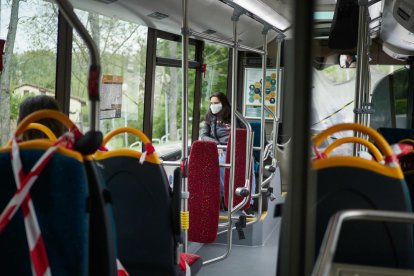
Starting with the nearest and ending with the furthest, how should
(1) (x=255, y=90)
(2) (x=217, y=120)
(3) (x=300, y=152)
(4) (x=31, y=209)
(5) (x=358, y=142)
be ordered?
(3) (x=300, y=152) → (4) (x=31, y=209) → (5) (x=358, y=142) → (2) (x=217, y=120) → (1) (x=255, y=90)

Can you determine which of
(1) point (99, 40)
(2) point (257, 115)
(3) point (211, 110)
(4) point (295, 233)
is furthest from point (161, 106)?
(4) point (295, 233)

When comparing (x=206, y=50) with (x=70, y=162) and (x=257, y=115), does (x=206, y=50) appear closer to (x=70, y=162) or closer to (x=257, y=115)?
(x=257, y=115)

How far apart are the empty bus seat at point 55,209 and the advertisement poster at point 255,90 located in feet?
21.8

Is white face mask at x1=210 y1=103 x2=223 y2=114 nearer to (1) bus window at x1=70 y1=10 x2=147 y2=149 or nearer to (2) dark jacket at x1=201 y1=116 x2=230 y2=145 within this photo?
(2) dark jacket at x1=201 y1=116 x2=230 y2=145

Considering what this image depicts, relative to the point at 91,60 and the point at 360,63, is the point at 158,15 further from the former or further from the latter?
the point at 91,60

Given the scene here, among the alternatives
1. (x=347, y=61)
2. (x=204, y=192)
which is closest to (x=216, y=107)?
(x=204, y=192)

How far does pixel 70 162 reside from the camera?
145 centimetres

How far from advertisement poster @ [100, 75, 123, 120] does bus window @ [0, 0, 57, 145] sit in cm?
66

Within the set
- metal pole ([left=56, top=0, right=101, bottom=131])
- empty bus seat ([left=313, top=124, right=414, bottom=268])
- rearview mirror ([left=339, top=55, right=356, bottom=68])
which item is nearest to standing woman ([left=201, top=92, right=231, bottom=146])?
rearview mirror ([left=339, top=55, right=356, bottom=68])

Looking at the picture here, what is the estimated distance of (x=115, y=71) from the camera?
4133mm

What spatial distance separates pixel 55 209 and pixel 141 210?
112cm

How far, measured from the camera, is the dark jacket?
19.9 feet

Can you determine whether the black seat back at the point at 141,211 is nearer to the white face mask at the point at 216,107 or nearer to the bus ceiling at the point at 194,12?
the bus ceiling at the point at 194,12

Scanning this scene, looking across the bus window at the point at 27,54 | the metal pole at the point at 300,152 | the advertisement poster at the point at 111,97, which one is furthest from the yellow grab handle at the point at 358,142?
the advertisement poster at the point at 111,97
